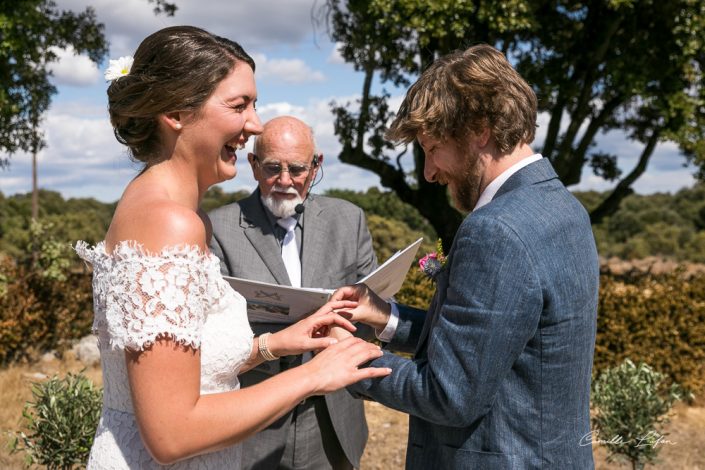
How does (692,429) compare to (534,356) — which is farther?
(692,429)

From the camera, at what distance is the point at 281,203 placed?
4.04m

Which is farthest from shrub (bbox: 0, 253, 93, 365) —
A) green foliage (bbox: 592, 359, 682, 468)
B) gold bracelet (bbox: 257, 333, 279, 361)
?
gold bracelet (bbox: 257, 333, 279, 361)

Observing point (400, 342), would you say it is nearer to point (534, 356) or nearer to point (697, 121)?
point (534, 356)

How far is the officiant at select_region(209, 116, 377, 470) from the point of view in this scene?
3.72 meters

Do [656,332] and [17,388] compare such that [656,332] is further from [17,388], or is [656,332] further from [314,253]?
[17,388]

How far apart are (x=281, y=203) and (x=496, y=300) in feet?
7.48

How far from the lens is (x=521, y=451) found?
6.77 feet

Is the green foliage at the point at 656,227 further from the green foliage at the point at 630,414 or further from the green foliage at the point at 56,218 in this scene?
the green foliage at the point at 630,414

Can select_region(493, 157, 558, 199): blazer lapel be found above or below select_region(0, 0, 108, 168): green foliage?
below

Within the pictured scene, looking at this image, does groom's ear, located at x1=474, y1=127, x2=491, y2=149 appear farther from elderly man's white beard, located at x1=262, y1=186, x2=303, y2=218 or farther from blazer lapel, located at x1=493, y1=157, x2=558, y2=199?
elderly man's white beard, located at x1=262, y1=186, x2=303, y2=218

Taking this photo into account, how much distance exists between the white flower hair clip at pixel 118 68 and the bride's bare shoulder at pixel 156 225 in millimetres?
435

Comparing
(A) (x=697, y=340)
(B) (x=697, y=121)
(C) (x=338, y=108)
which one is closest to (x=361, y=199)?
(C) (x=338, y=108)

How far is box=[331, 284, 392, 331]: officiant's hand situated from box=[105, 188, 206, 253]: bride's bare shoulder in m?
0.83

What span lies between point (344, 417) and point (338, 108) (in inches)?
373
